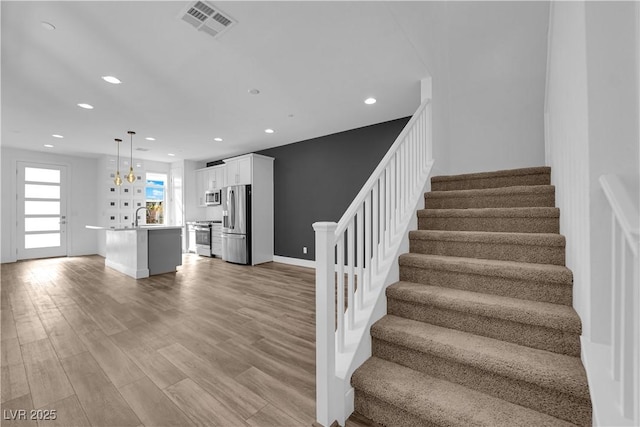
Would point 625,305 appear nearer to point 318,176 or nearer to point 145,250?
point 318,176

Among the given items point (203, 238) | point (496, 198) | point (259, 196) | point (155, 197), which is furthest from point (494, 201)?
point (155, 197)

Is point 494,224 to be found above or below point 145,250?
above

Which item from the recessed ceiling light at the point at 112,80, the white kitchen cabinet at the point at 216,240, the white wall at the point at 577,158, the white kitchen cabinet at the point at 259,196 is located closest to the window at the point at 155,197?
the white kitchen cabinet at the point at 216,240

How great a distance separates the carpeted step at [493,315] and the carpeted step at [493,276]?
54 millimetres

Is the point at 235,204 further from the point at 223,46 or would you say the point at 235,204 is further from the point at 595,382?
the point at 595,382

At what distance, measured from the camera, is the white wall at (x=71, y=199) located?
6.20m

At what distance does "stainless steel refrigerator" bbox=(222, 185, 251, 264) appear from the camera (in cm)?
598

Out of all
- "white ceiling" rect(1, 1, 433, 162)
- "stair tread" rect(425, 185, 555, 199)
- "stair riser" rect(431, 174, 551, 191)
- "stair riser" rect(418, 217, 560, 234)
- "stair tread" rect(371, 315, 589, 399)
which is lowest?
"stair tread" rect(371, 315, 589, 399)

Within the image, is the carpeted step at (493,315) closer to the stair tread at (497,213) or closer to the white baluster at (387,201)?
the white baluster at (387,201)

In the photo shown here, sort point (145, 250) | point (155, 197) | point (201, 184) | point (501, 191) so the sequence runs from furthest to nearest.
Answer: point (155, 197)
point (201, 184)
point (145, 250)
point (501, 191)

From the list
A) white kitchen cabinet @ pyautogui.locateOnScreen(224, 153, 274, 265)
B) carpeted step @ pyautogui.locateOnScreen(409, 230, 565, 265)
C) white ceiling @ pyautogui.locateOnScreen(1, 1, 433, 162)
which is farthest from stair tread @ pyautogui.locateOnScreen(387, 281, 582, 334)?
white kitchen cabinet @ pyautogui.locateOnScreen(224, 153, 274, 265)

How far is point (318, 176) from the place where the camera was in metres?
5.59

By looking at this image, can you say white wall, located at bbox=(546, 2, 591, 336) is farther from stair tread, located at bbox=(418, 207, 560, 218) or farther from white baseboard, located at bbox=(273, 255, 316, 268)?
white baseboard, located at bbox=(273, 255, 316, 268)

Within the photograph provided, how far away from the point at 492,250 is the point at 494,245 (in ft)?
0.13
